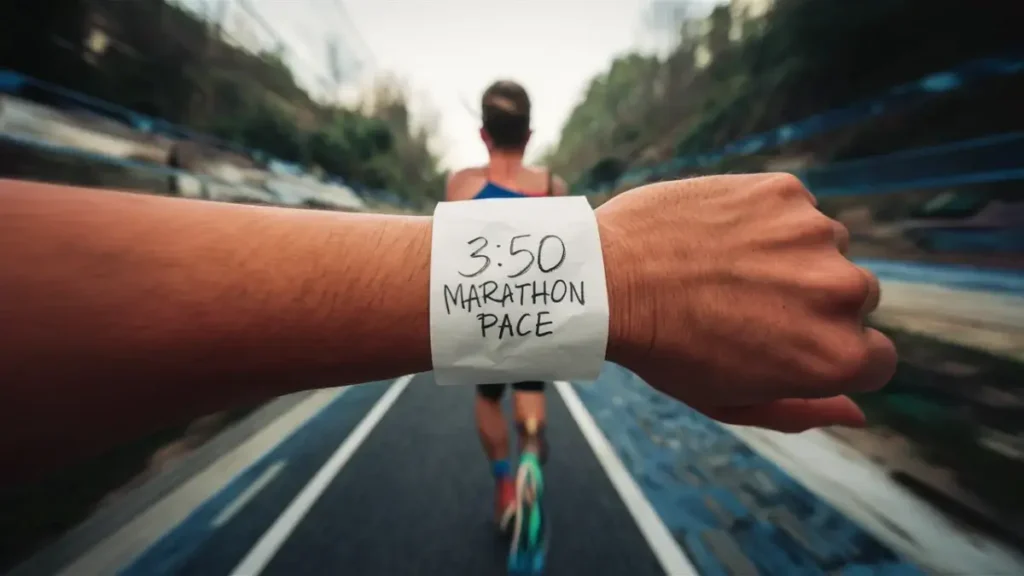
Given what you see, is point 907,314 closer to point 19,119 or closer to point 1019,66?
point 1019,66

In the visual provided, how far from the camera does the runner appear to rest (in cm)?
208

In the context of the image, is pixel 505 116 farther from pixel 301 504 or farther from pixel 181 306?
pixel 301 504

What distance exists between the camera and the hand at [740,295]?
2.35 feet

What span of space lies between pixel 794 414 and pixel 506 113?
1716 millimetres

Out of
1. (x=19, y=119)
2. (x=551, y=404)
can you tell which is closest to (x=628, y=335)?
(x=551, y=404)

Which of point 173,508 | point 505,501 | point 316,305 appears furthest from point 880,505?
point 173,508

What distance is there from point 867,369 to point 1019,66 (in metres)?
3.61

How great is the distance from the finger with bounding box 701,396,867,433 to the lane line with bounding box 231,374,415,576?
6.82 feet

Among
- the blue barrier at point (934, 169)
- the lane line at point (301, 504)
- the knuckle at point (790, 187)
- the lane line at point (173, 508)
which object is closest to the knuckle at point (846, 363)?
the knuckle at point (790, 187)

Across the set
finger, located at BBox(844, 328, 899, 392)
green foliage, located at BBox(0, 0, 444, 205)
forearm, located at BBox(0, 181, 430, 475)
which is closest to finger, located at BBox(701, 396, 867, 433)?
finger, located at BBox(844, 328, 899, 392)

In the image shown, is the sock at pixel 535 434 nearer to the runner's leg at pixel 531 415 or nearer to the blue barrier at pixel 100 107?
the runner's leg at pixel 531 415

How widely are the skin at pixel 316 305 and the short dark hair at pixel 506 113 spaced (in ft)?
4.60

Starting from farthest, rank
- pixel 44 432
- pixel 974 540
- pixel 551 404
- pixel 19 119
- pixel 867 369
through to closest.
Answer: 1. pixel 551 404
2. pixel 19 119
3. pixel 974 540
4. pixel 867 369
5. pixel 44 432

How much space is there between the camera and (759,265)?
745 mm
